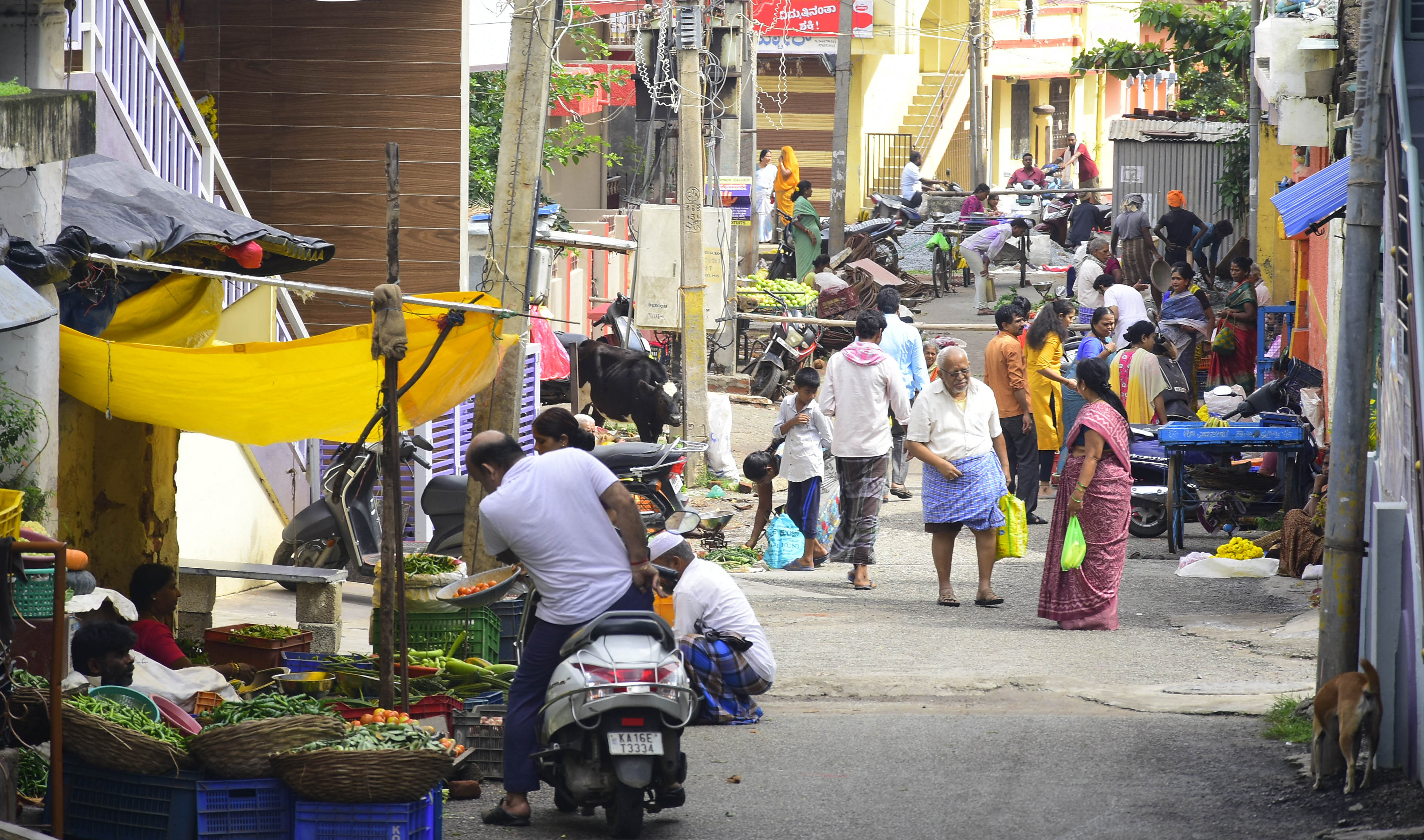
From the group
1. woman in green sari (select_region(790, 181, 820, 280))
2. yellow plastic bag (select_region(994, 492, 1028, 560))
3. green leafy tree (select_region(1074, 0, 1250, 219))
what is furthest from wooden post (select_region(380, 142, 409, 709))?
woman in green sari (select_region(790, 181, 820, 280))

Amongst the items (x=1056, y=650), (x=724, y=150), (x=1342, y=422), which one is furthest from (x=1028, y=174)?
(x=1342, y=422)

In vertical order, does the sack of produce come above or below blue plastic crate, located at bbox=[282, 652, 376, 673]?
above

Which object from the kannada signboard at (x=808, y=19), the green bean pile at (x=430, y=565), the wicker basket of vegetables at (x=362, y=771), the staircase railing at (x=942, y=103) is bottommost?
the wicker basket of vegetables at (x=362, y=771)

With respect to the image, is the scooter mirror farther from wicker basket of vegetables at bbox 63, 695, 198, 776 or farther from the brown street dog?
the brown street dog

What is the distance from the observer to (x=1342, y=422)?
237 inches

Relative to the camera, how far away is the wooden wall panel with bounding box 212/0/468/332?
14711 mm

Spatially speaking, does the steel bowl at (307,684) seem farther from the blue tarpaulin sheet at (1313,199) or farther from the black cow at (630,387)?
the black cow at (630,387)

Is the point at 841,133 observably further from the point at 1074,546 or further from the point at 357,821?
the point at 357,821

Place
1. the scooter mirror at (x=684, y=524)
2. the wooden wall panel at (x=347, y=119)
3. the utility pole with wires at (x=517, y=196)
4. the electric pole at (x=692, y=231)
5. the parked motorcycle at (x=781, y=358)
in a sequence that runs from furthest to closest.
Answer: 1. the parked motorcycle at (x=781, y=358)
2. the electric pole at (x=692, y=231)
3. the wooden wall panel at (x=347, y=119)
4. the utility pole with wires at (x=517, y=196)
5. the scooter mirror at (x=684, y=524)

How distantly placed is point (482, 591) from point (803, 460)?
15.6ft

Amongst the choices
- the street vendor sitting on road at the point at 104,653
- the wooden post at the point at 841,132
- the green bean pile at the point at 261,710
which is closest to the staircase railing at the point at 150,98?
the street vendor sitting on road at the point at 104,653

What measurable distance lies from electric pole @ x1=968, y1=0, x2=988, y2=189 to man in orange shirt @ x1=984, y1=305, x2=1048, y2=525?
19.5 metres

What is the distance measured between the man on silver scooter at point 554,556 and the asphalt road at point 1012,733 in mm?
329

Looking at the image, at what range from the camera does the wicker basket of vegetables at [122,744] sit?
→ 5297 millimetres
